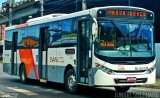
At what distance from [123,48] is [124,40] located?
294 millimetres

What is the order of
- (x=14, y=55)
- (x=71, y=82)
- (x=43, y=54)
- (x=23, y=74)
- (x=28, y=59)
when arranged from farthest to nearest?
(x=14, y=55), (x=23, y=74), (x=28, y=59), (x=43, y=54), (x=71, y=82)

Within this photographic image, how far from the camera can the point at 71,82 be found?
59.0 feet

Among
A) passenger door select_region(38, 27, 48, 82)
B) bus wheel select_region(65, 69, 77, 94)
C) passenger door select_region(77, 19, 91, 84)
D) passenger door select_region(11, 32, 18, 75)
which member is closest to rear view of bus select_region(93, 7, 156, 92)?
passenger door select_region(77, 19, 91, 84)

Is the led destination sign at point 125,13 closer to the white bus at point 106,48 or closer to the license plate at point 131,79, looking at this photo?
the white bus at point 106,48

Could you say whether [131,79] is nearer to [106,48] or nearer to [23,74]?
[106,48]

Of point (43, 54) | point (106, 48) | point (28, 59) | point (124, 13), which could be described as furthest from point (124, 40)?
point (28, 59)

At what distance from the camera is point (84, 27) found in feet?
55.8

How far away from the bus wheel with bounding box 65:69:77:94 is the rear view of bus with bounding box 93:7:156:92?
6.93 ft

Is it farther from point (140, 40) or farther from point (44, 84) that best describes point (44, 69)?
point (140, 40)

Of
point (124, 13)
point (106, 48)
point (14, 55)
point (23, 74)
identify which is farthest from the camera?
point (14, 55)

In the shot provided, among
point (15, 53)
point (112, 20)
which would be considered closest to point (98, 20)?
point (112, 20)

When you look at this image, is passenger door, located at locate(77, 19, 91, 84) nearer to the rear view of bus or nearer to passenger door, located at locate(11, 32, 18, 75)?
the rear view of bus

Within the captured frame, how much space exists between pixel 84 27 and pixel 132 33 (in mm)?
1783

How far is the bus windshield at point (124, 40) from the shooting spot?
52.2ft
